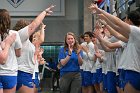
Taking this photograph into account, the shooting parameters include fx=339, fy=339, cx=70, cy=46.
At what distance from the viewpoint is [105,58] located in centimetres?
636

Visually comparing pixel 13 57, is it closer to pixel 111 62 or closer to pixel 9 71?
pixel 9 71

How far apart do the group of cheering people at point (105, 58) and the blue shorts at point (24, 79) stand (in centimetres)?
129

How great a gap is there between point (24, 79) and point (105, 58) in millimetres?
1717

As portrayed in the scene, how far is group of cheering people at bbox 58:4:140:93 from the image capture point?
13.7 feet

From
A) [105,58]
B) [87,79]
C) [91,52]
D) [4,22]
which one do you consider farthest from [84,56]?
[4,22]

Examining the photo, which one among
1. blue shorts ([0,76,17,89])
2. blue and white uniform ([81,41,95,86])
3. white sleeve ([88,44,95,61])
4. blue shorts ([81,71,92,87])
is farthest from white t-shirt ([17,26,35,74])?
blue shorts ([81,71,92,87])

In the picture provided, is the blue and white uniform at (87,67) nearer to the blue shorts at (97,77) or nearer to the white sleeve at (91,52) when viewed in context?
the white sleeve at (91,52)

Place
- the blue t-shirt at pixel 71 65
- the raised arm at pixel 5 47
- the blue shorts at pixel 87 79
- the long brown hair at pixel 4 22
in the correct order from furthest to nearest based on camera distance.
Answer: the blue shorts at pixel 87 79 < the blue t-shirt at pixel 71 65 < the long brown hair at pixel 4 22 < the raised arm at pixel 5 47

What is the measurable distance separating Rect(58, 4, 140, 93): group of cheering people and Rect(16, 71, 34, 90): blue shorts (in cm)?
129

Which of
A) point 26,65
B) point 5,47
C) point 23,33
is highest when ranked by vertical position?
point 23,33

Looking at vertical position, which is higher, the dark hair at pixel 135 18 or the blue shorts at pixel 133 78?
the dark hair at pixel 135 18

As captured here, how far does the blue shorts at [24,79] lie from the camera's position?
535 cm

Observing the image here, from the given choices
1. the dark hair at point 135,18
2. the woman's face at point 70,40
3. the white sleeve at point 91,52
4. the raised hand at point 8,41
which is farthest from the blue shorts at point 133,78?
the white sleeve at point 91,52

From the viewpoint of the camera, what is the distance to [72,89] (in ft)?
23.4
